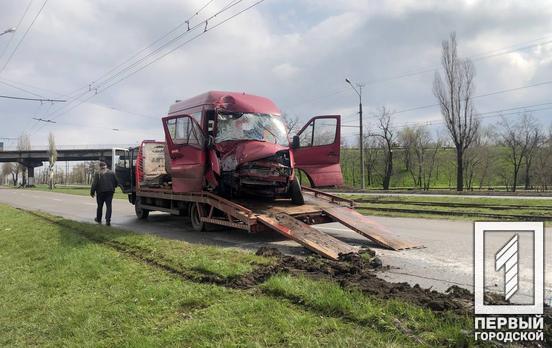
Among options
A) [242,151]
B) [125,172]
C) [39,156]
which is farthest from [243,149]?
[39,156]

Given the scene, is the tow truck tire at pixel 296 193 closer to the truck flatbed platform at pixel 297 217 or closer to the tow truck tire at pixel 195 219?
the truck flatbed platform at pixel 297 217

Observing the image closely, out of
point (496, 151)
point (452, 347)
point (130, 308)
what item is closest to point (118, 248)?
point (130, 308)

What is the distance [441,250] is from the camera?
816 centimetres

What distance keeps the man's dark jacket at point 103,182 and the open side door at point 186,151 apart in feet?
8.35

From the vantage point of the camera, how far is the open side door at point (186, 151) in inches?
408

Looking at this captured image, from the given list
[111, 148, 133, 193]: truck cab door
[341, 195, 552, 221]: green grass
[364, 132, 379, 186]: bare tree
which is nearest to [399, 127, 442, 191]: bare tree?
[364, 132, 379, 186]: bare tree

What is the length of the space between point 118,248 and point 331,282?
4.88 m

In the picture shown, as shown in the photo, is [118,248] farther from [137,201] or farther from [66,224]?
[137,201]

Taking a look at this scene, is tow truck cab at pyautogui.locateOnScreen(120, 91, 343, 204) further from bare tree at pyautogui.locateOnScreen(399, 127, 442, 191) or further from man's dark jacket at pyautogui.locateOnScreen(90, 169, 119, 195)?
bare tree at pyautogui.locateOnScreen(399, 127, 442, 191)

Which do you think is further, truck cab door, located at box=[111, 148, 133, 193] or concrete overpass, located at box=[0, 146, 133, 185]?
concrete overpass, located at box=[0, 146, 133, 185]

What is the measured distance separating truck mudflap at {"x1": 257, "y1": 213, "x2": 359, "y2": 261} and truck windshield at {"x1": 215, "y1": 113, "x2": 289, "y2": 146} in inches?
88.5

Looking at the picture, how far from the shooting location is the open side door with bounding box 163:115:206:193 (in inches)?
408

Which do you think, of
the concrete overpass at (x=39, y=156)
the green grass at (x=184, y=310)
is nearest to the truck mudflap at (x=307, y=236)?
the green grass at (x=184, y=310)

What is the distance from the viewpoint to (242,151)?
10047 millimetres
